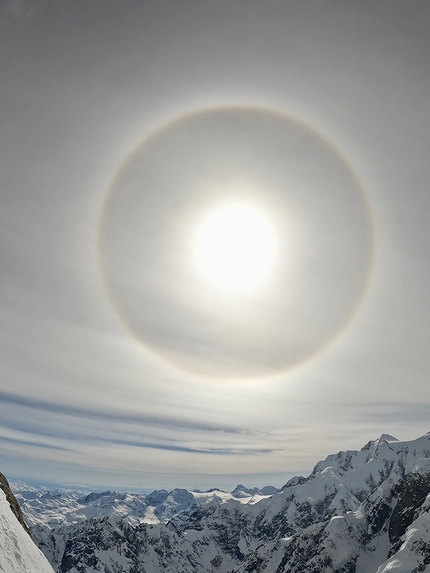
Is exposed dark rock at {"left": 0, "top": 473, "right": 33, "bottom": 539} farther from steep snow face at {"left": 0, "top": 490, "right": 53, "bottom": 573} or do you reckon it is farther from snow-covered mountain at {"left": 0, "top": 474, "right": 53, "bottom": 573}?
steep snow face at {"left": 0, "top": 490, "right": 53, "bottom": 573}

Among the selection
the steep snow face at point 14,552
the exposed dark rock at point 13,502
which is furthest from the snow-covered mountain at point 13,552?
the exposed dark rock at point 13,502

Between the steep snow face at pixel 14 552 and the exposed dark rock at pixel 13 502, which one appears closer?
the steep snow face at pixel 14 552

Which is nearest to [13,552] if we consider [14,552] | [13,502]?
[14,552]

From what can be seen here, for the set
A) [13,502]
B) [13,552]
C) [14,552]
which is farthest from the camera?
[13,502]

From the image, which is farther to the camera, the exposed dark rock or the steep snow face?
the exposed dark rock

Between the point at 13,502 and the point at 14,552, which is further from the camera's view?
the point at 13,502

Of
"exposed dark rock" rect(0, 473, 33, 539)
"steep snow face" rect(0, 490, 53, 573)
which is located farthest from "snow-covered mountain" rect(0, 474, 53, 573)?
"exposed dark rock" rect(0, 473, 33, 539)

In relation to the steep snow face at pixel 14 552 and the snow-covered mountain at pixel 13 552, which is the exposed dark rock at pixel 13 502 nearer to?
the snow-covered mountain at pixel 13 552

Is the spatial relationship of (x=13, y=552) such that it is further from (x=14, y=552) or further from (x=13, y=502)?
(x=13, y=502)

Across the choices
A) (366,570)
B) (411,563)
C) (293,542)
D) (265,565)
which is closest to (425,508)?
(411,563)

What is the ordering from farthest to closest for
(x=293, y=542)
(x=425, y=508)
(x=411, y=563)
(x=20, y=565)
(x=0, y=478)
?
(x=293, y=542) < (x=425, y=508) < (x=411, y=563) < (x=0, y=478) < (x=20, y=565)

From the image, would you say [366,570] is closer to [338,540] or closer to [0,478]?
[338,540]
